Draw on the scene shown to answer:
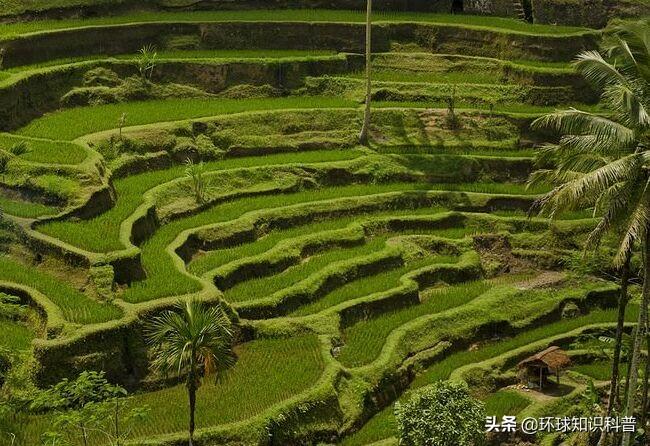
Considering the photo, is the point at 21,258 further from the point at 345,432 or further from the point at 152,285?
the point at 345,432

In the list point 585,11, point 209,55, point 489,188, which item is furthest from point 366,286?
point 585,11

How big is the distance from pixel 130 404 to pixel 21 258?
5.82 meters

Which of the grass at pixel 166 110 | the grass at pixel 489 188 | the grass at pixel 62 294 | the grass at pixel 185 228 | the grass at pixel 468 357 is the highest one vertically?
the grass at pixel 166 110

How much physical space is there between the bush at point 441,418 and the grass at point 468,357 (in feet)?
3.69

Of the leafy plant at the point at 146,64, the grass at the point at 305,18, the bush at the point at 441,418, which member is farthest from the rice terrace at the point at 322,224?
the grass at the point at 305,18

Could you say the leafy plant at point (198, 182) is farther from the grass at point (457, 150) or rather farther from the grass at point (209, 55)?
the grass at point (209, 55)

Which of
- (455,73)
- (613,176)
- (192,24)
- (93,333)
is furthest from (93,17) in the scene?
(613,176)

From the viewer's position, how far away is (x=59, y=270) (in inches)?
1078

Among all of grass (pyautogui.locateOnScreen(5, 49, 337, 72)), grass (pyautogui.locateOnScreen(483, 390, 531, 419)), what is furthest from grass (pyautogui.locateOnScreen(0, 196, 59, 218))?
grass (pyautogui.locateOnScreen(483, 390, 531, 419))

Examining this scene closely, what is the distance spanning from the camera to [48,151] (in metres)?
32.3

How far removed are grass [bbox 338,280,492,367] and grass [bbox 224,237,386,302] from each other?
2058mm

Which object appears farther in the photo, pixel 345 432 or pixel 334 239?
pixel 334 239

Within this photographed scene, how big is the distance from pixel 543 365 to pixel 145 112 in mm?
15937

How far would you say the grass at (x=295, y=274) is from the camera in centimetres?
2875
